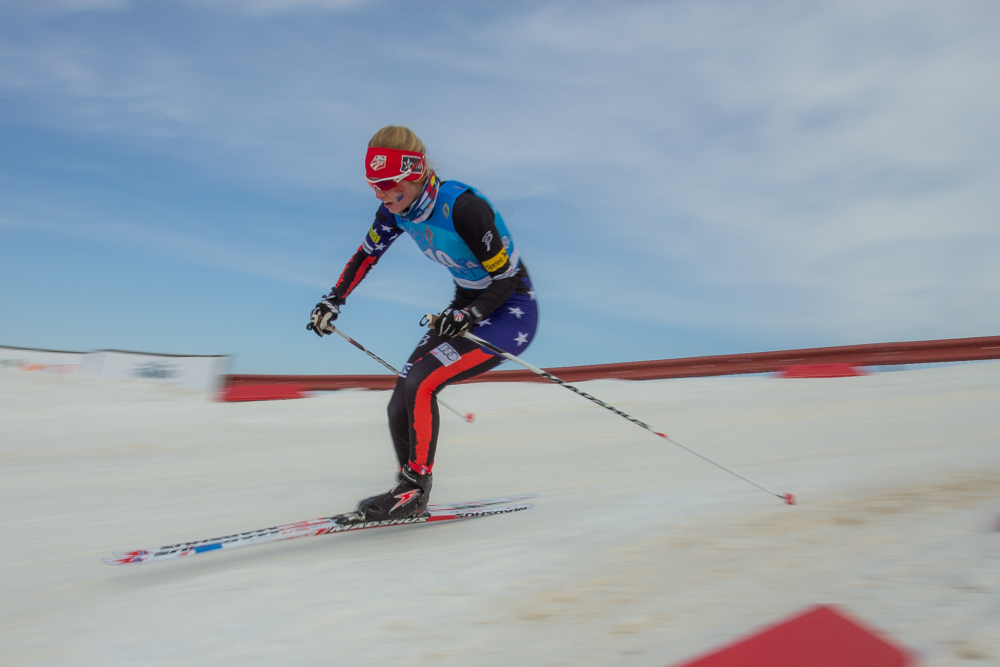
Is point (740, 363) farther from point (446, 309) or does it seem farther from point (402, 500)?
point (402, 500)

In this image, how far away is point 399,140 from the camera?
3.26m

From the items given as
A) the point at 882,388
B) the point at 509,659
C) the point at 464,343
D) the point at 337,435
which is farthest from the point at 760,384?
the point at 509,659

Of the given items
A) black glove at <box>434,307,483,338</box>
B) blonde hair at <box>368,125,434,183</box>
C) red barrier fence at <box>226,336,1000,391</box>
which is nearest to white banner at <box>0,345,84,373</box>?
red barrier fence at <box>226,336,1000,391</box>

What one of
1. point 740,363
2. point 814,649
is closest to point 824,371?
point 740,363

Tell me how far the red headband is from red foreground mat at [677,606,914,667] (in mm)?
2429

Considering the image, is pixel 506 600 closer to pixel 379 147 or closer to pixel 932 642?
pixel 932 642

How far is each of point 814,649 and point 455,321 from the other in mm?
1977

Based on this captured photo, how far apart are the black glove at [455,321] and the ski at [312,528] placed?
1.01 meters

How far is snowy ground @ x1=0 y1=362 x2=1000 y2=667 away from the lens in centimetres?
195

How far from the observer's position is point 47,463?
6.44 meters

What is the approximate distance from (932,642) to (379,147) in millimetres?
2851

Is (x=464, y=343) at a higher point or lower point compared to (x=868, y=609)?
higher

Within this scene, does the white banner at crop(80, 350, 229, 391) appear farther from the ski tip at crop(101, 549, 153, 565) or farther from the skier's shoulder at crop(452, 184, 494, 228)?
the skier's shoulder at crop(452, 184, 494, 228)

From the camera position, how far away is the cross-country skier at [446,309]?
10.6 feet
